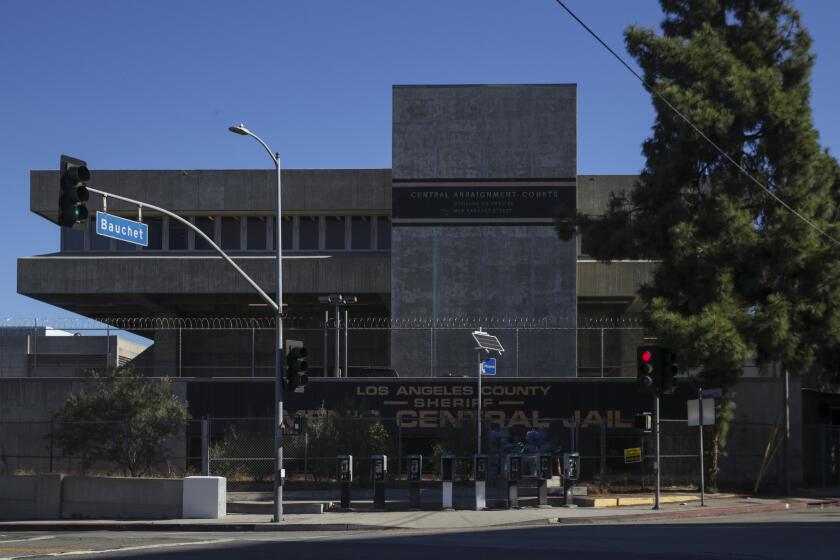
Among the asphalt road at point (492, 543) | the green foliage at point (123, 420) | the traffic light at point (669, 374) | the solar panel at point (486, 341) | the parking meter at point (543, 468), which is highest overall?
the solar panel at point (486, 341)

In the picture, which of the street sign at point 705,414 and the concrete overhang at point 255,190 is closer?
the street sign at point 705,414

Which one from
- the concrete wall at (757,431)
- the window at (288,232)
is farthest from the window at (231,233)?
the concrete wall at (757,431)

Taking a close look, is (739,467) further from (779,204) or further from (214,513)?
(214,513)

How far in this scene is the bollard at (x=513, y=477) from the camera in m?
28.1

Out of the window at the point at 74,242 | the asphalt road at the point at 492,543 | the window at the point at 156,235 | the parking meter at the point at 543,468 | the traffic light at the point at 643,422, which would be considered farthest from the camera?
the window at the point at 156,235

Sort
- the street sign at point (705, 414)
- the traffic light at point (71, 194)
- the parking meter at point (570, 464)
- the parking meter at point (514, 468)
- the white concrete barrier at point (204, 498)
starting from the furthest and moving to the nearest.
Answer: the street sign at point (705, 414) → the parking meter at point (570, 464) → the parking meter at point (514, 468) → the white concrete barrier at point (204, 498) → the traffic light at point (71, 194)

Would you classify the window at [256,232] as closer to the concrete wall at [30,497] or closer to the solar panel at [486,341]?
the solar panel at [486,341]

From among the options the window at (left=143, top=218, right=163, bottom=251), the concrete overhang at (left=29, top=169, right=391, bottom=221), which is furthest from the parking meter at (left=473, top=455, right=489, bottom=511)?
the window at (left=143, top=218, right=163, bottom=251)

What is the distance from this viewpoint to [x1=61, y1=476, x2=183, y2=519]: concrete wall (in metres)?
27.5

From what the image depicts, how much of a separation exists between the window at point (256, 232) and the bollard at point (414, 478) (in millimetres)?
22998

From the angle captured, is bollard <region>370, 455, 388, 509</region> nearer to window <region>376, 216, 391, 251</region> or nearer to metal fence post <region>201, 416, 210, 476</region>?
metal fence post <region>201, 416, 210, 476</region>

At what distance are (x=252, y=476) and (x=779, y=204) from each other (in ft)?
56.8

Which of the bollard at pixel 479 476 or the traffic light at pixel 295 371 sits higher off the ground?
the traffic light at pixel 295 371

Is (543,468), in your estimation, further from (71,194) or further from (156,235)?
(156,235)
